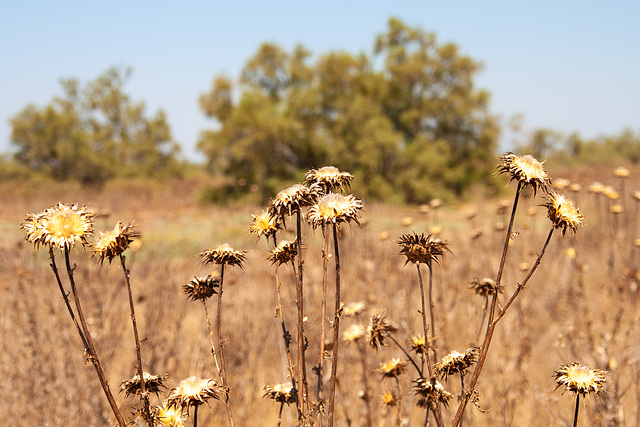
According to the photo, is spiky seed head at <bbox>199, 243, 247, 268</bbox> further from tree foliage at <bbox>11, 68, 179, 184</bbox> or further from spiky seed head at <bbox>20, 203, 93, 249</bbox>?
tree foliage at <bbox>11, 68, 179, 184</bbox>

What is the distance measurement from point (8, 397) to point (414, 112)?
22.1 m

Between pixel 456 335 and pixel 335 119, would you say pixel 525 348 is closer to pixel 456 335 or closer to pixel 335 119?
pixel 456 335

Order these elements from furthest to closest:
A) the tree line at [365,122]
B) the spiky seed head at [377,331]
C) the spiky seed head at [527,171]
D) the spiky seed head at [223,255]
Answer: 1. the tree line at [365,122]
2. the spiky seed head at [377,331]
3. the spiky seed head at [223,255]
4. the spiky seed head at [527,171]

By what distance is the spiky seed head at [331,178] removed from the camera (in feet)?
4.04

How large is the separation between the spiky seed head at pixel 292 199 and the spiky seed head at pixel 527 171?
482 millimetres

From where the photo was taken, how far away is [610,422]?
254cm

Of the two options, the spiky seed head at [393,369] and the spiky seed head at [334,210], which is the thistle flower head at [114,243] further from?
the spiky seed head at [393,369]

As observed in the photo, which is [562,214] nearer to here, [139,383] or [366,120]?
[139,383]

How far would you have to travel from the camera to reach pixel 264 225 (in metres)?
1.30

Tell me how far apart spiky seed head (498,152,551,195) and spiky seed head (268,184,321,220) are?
1.58 ft

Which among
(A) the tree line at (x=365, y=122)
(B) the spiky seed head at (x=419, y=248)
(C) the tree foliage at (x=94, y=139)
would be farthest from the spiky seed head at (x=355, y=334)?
(C) the tree foliage at (x=94, y=139)

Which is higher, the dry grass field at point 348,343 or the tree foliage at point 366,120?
the tree foliage at point 366,120

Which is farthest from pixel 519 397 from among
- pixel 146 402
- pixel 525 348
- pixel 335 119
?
pixel 335 119

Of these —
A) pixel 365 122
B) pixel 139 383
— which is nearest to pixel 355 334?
pixel 139 383
